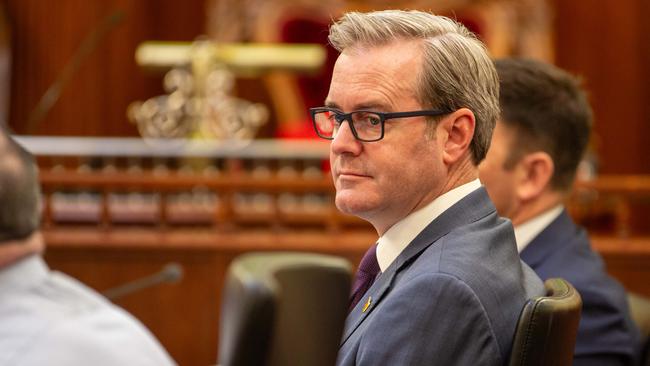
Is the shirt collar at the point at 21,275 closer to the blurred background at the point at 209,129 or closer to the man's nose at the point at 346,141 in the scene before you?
the man's nose at the point at 346,141

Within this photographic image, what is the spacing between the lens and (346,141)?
1.79m

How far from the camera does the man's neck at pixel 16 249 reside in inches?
58.6

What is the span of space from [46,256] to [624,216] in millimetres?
2606

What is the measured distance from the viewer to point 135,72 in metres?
8.00

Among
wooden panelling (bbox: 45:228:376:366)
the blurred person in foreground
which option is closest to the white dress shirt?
the blurred person in foreground

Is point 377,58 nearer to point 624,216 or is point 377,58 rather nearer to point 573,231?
point 573,231

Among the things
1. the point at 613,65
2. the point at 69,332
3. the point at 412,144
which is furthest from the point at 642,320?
the point at 613,65

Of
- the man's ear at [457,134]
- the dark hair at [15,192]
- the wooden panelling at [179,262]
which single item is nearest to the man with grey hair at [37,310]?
the dark hair at [15,192]

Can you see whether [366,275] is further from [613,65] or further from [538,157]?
[613,65]

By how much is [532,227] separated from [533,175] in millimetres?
124

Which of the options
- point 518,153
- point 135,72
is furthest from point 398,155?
point 135,72

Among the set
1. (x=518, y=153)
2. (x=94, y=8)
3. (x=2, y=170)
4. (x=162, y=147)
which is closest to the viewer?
(x=2, y=170)

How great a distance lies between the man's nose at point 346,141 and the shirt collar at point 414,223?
0.14 metres

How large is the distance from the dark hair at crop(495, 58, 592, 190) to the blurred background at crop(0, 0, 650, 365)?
2.21 metres
